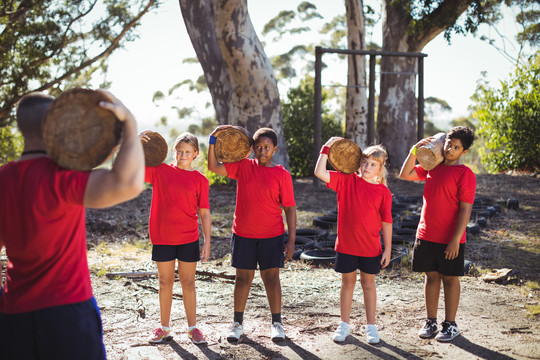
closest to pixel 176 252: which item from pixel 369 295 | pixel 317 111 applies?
pixel 369 295

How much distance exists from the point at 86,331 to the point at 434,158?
2878 mm

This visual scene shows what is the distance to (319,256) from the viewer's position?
6.52 meters

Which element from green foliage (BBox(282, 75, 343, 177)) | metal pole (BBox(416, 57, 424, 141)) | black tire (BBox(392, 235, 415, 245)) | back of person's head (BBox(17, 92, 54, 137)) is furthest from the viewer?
green foliage (BBox(282, 75, 343, 177))

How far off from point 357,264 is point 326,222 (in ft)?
15.5

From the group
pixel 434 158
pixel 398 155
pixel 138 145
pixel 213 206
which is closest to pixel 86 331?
pixel 138 145

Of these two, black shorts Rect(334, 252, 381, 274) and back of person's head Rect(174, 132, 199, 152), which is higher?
back of person's head Rect(174, 132, 199, 152)

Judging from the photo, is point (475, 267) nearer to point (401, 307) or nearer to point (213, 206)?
point (401, 307)

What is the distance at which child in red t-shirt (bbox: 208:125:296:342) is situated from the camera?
13.4 feet

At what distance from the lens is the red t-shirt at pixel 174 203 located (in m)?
3.94

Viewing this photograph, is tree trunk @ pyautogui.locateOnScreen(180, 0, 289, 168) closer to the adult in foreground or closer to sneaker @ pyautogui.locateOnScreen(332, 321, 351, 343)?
sneaker @ pyautogui.locateOnScreen(332, 321, 351, 343)

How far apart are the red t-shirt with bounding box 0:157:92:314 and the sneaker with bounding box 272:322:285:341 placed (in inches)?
81.5

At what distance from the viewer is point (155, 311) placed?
473 cm

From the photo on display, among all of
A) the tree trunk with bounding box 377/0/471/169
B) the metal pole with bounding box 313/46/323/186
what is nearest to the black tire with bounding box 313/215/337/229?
the metal pole with bounding box 313/46/323/186

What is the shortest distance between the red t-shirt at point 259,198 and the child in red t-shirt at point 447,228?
1074 millimetres
